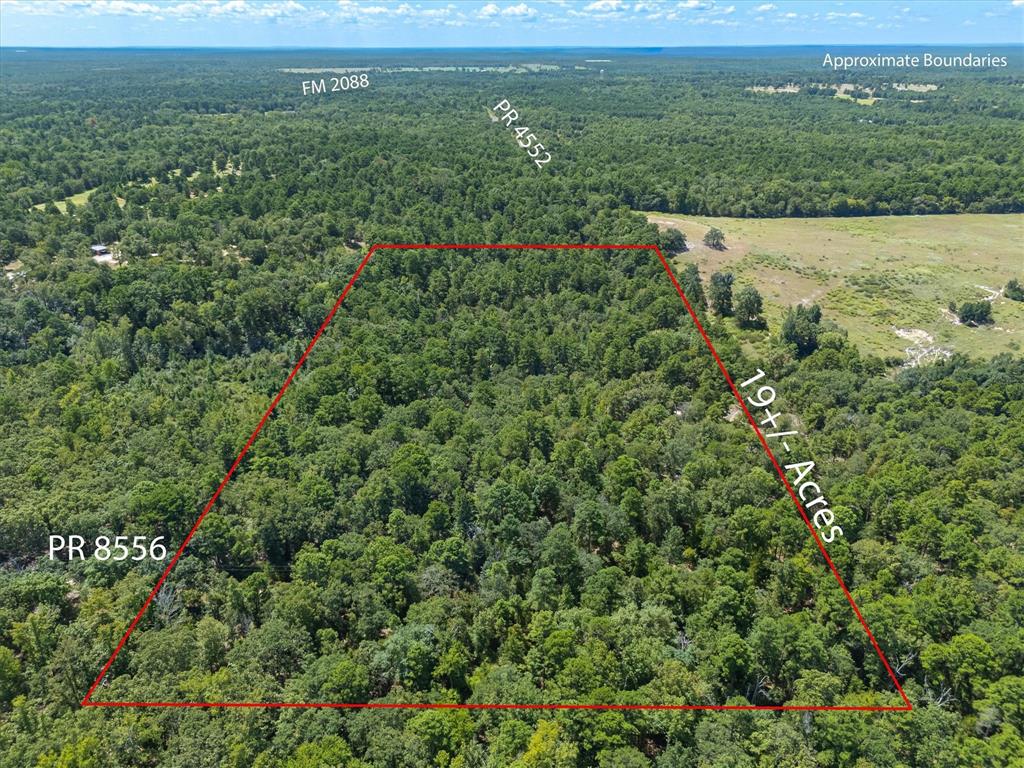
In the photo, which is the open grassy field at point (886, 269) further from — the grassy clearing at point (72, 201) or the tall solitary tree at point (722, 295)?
the grassy clearing at point (72, 201)

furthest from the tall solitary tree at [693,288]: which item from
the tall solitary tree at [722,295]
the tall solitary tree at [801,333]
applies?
the tall solitary tree at [801,333]

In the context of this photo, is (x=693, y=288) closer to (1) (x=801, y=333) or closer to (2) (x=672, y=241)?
(1) (x=801, y=333)

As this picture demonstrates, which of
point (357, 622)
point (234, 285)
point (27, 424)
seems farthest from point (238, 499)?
point (234, 285)

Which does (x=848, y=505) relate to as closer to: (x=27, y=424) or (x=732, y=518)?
(x=732, y=518)

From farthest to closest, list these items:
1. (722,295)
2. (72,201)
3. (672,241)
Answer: (72,201), (672,241), (722,295)

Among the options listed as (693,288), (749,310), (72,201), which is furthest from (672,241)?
(72,201)

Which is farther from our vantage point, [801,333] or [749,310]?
[749,310]

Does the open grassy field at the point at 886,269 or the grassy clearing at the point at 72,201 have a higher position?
the grassy clearing at the point at 72,201
